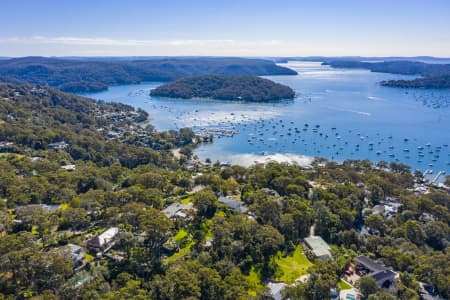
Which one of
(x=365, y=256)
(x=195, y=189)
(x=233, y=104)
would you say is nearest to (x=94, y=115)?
(x=233, y=104)

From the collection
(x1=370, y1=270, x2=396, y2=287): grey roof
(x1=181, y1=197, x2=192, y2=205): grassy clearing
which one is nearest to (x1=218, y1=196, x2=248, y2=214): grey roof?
(x1=181, y1=197, x2=192, y2=205): grassy clearing

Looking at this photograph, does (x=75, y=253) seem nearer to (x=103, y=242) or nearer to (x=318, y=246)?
(x=103, y=242)

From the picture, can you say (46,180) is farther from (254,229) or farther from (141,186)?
(254,229)

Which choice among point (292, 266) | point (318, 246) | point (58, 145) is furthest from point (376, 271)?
point (58, 145)

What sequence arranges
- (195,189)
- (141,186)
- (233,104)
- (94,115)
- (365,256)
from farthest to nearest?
(233,104)
(94,115)
(195,189)
(141,186)
(365,256)

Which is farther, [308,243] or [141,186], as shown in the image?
[141,186]
